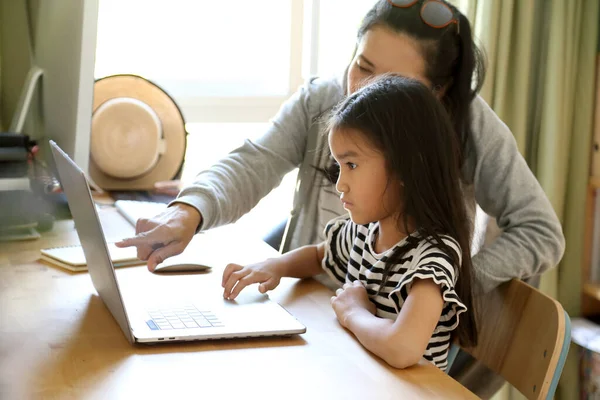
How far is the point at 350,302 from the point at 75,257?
0.49 metres

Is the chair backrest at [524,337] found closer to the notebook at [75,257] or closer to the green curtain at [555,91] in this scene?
the notebook at [75,257]

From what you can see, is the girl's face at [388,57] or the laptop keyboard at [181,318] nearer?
the laptop keyboard at [181,318]

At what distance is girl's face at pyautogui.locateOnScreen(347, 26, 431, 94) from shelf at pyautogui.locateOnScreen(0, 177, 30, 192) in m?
0.63

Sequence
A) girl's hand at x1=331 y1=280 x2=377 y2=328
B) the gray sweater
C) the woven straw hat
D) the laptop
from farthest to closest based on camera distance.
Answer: the woven straw hat < the gray sweater < girl's hand at x1=331 y1=280 x2=377 y2=328 < the laptop

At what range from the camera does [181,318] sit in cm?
95

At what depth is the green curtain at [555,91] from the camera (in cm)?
204

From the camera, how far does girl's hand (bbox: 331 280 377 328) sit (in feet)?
3.25

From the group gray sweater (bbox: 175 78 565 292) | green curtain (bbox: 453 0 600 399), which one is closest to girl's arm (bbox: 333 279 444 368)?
gray sweater (bbox: 175 78 565 292)

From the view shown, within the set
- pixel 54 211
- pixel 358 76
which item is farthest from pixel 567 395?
pixel 54 211

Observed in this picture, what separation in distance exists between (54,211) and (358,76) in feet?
2.23

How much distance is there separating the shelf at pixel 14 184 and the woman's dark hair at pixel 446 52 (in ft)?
2.21

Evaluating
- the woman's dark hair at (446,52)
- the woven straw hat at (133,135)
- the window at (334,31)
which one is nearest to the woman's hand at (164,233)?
the woman's dark hair at (446,52)

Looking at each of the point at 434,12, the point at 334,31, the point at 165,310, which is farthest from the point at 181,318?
the point at 334,31

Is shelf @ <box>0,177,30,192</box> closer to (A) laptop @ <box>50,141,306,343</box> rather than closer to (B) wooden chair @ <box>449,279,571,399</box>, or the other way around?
(A) laptop @ <box>50,141,306,343</box>
